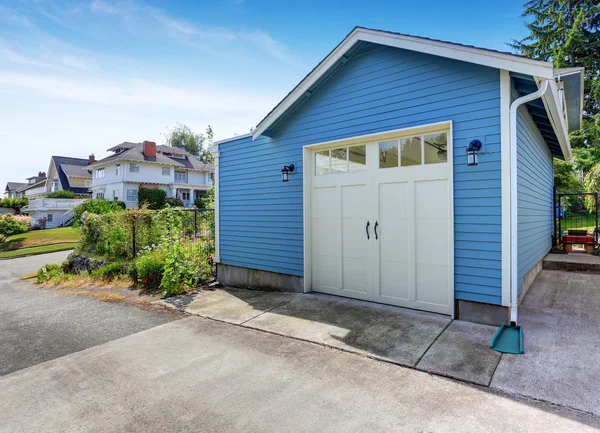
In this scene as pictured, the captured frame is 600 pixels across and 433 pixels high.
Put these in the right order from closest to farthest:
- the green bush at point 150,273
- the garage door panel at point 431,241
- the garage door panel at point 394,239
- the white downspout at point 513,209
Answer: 1. the white downspout at point 513,209
2. the garage door panel at point 431,241
3. the garage door panel at point 394,239
4. the green bush at point 150,273

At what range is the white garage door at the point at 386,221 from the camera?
14.1ft

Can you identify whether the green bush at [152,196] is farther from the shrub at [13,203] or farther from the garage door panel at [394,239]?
the garage door panel at [394,239]

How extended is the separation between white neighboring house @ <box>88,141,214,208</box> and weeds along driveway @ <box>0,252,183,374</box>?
23.3m

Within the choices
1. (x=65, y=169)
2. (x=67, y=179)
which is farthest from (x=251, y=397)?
(x=65, y=169)

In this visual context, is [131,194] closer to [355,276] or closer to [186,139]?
[186,139]

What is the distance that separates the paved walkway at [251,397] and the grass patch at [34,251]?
15651 millimetres

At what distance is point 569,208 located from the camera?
13961 millimetres

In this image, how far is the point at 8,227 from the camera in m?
18.1

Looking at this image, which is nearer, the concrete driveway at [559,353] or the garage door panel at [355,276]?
the concrete driveway at [559,353]

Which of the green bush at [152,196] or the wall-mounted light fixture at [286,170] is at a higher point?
the green bush at [152,196]

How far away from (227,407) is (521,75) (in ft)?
15.2

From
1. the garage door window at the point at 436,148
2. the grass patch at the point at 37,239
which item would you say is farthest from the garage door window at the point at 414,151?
the grass patch at the point at 37,239

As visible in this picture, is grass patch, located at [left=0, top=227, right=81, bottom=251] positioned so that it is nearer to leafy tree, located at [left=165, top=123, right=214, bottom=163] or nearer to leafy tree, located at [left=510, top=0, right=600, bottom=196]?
leafy tree, located at [left=165, top=123, right=214, bottom=163]

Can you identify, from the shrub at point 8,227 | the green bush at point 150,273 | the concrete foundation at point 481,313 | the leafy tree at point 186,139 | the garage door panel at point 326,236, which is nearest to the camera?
the concrete foundation at point 481,313
